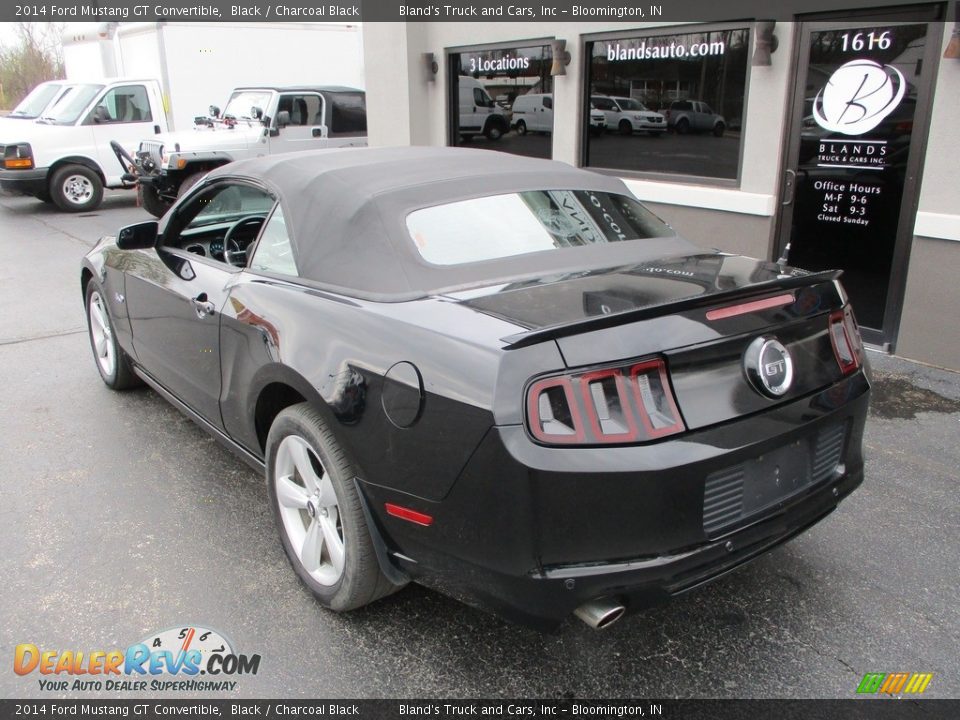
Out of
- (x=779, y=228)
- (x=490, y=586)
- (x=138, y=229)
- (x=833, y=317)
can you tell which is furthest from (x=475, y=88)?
(x=490, y=586)

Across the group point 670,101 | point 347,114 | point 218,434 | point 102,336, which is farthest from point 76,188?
point 218,434

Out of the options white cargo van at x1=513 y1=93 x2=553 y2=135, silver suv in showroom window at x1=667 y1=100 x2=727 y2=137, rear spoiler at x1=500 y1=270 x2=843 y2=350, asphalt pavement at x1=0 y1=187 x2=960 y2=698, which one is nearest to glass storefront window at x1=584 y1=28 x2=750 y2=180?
silver suv in showroom window at x1=667 y1=100 x2=727 y2=137

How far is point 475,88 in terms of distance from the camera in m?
9.42

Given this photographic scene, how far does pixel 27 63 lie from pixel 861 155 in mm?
43155

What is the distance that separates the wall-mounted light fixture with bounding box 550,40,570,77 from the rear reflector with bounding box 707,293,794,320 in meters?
5.97

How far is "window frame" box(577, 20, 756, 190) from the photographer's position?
6469 mm

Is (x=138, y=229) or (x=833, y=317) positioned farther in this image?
(x=138, y=229)

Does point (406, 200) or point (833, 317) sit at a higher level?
point (406, 200)

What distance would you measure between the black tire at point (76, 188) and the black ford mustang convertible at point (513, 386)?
448 inches

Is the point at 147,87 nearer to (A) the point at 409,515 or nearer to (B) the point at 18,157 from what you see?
(B) the point at 18,157

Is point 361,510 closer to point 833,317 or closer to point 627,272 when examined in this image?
point 627,272

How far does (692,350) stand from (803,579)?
1377mm

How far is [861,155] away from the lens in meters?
5.69

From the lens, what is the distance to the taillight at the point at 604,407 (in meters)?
2.12
